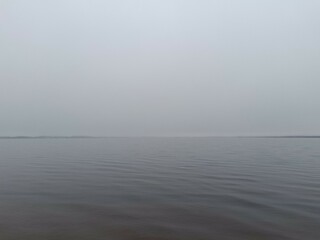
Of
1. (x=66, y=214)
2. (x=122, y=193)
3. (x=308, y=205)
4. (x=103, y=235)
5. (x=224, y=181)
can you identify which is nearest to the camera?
(x=103, y=235)

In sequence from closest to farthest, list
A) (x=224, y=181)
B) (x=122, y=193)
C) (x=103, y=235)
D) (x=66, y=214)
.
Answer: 1. (x=103, y=235)
2. (x=66, y=214)
3. (x=122, y=193)
4. (x=224, y=181)

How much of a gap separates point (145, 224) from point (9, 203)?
19.7 feet

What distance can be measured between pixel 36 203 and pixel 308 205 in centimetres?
Result: 1087

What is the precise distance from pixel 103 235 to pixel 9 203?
18.0ft

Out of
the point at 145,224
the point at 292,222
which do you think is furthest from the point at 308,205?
the point at 145,224

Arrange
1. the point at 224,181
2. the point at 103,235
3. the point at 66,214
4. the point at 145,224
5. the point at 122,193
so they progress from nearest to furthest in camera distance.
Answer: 1. the point at 103,235
2. the point at 145,224
3. the point at 66,214
4. the point at 122,193
5. the point at 224,181

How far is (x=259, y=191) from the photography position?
520 inches

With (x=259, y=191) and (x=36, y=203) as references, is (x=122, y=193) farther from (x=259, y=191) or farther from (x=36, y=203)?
(x=259, y=191)

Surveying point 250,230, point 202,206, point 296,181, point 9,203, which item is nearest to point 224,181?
point 296,181

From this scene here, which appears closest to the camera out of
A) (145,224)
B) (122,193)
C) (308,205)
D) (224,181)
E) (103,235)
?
(103,235)

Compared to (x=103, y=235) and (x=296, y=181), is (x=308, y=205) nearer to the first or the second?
(x=296, y=181)

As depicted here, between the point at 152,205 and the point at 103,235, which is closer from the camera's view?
the point at 103,235

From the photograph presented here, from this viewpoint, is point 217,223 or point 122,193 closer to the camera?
point 217,223

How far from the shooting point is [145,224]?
27.2 feet
